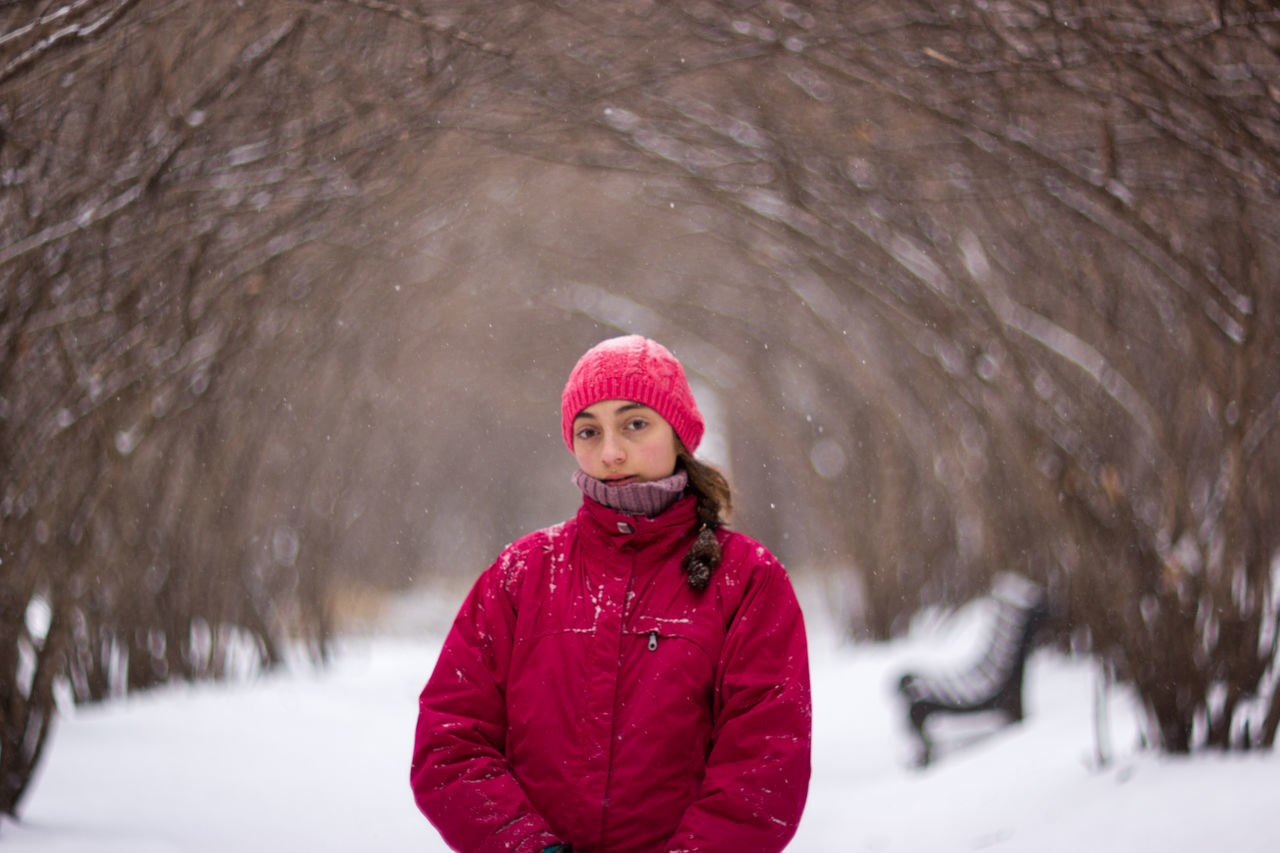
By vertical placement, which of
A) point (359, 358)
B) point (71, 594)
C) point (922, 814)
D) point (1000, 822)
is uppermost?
point (71, 594)

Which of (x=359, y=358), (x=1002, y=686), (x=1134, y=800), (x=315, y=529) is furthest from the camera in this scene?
(x=315, y=529)

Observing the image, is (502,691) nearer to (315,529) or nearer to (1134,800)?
(1134,800)

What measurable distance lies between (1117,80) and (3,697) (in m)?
5.18

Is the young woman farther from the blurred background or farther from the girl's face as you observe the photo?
the blurred background

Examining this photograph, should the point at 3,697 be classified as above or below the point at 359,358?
above

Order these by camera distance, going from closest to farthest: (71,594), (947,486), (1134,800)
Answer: (1134,800)
(71,594)
(947,486)

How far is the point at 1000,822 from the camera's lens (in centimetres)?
495

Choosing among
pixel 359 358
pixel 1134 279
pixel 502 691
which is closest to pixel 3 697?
pixel 502 691

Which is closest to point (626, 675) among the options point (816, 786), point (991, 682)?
point (816, 786)

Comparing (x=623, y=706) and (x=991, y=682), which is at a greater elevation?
(x=623, y=706)

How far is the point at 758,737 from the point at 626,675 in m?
0.26

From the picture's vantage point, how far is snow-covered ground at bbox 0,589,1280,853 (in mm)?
4324

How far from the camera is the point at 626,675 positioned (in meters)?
2.02

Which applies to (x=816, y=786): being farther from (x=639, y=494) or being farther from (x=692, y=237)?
(x=692, y=237)
